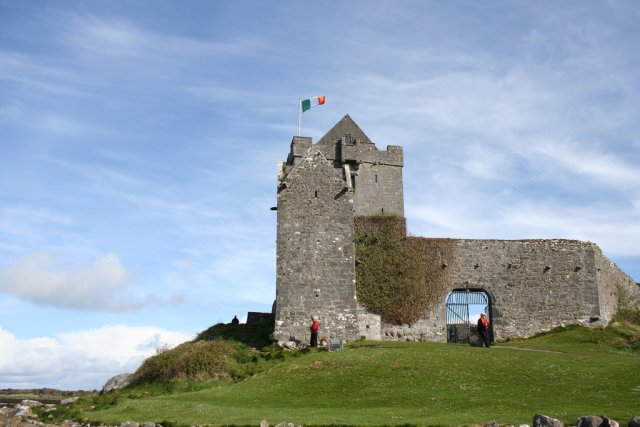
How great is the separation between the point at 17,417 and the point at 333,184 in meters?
19.9

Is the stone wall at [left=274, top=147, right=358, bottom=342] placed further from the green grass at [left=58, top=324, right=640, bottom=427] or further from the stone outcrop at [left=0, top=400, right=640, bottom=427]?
the stone outcrop at [left=0, top=400, right=640, bottom=427]

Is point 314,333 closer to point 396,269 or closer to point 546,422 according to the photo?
point 396,269

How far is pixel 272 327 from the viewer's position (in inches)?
1414

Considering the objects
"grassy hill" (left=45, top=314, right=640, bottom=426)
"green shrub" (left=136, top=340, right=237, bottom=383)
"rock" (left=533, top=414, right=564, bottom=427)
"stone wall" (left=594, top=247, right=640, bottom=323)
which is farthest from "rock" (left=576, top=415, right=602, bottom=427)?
"stone wall" (left=594, top=247, right=640, bottom=323)

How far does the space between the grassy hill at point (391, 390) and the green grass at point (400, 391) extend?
0.12 ft

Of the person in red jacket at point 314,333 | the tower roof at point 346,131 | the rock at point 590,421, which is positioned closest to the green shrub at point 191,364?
the person in red jacket at point 314,333

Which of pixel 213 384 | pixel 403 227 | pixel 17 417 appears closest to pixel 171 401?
pixel 213 384

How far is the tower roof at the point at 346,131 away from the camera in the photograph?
170ft

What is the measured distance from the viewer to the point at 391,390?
2250 cm

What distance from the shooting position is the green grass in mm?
18578

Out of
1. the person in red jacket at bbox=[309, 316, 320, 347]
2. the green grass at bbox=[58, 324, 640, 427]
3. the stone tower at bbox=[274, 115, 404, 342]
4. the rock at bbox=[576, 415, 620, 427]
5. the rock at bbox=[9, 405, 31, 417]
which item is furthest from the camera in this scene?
the stone tower at bbox=[274, 115, 404, 342]

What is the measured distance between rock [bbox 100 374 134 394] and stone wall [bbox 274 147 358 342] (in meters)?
7.60

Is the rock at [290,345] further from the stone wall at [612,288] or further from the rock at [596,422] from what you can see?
the stone wall at [612,288]

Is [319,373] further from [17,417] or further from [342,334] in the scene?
[17,417]
